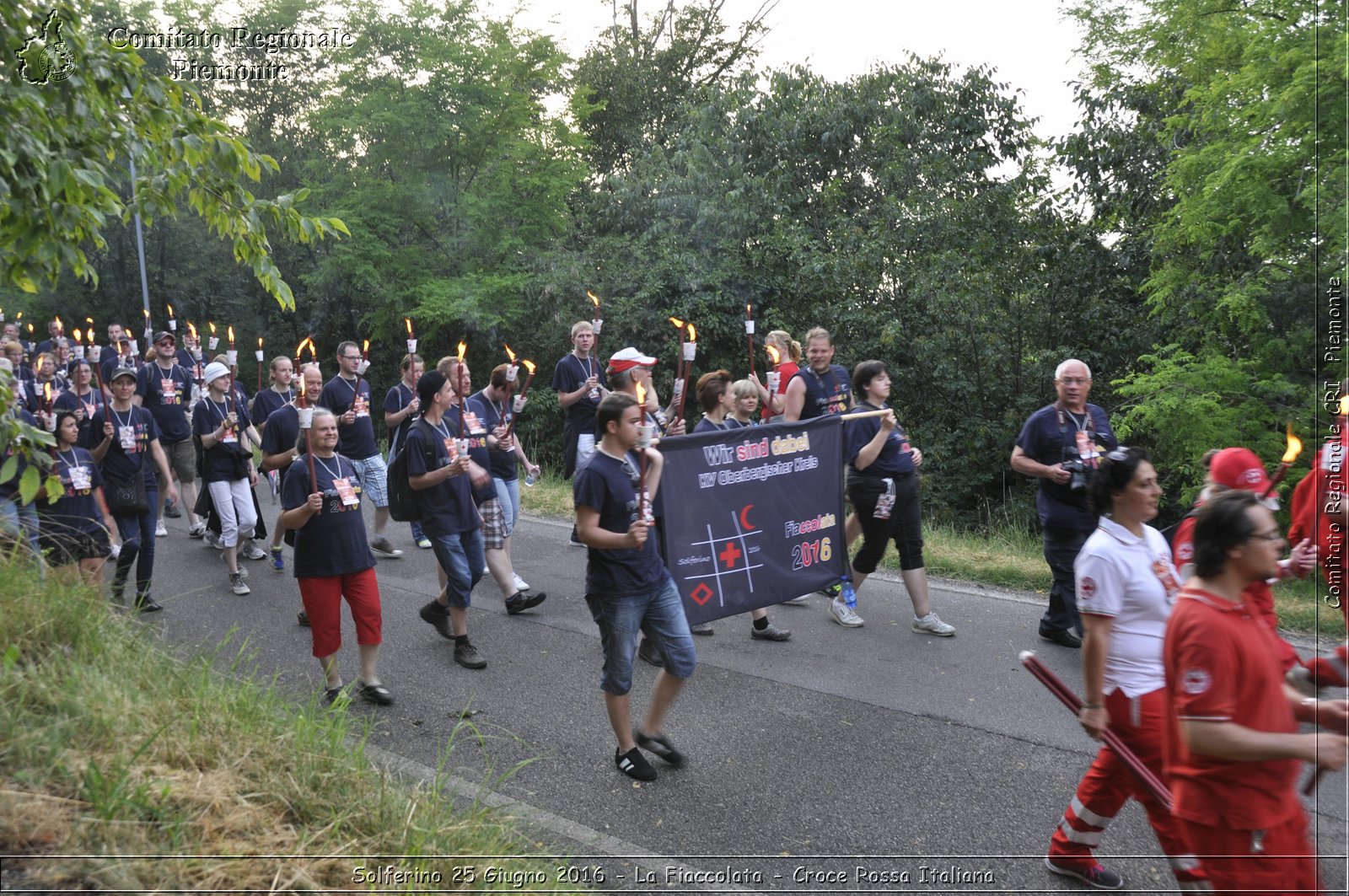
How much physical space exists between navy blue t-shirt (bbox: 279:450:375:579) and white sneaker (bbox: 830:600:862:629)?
344 centimetres

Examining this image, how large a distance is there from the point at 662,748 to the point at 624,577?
3.23 ft

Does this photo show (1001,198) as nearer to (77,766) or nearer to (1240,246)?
(1240,246)

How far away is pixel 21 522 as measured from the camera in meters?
6.56

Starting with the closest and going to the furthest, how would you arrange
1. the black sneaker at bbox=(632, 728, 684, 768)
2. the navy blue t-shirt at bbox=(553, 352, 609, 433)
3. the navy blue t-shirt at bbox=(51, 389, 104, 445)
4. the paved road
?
1. the paved road
2. the black sneaker at bbox=(632, 728, 684, 768)
3. the navy blue t-shirt at bbox=(51, 389, 104, 445)
4. the navy blue t-shirt at bbox=(553, 352, 609, 433)

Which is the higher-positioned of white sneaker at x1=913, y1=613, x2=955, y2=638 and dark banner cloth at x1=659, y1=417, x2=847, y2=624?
dark banner cloth at x1=659, y1=417, x2=847, y2=624

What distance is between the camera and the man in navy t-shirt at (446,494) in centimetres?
682

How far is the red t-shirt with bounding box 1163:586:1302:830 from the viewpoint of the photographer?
2.90 m

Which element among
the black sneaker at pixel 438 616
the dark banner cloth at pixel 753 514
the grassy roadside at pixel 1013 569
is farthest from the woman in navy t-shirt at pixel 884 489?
the black sneaker at pixel 438 616

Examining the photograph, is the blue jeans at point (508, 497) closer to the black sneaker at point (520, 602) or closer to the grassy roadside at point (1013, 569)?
the black sneaker at point (520, 602)

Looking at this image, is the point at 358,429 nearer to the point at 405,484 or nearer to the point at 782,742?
A: the point at 405,484

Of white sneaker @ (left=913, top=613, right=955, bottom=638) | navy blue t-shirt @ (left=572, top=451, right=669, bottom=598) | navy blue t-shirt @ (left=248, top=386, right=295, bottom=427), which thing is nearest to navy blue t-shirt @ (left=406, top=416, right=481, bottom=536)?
navy blue t-shirt @ (left=572, top=451, right=669, bottom=598)

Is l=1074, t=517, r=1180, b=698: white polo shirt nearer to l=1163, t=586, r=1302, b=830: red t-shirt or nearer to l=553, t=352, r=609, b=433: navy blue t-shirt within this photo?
l=1163, t=586, r=1302, b=830: red t-shirt

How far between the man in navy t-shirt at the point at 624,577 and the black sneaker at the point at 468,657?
6.11 ft

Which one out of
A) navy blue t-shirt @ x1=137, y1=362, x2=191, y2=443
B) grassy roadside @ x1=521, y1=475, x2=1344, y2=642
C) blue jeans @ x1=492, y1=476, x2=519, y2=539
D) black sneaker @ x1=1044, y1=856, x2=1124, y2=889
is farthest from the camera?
navy blue t-shirt @ x1=137, y1=362, x2=191, y2=443
